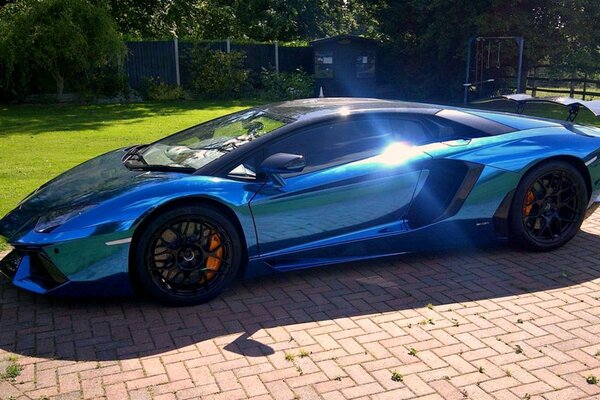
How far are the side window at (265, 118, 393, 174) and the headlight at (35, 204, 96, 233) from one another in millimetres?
1311

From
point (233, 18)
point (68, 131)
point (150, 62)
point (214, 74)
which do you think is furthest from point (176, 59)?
point (233, 18)

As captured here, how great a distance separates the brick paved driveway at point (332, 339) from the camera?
10.1 ft

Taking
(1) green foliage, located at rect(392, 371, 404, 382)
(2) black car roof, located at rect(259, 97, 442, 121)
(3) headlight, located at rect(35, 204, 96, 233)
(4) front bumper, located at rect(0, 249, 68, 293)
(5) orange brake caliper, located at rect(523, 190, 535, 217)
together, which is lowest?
(1) green foliage, located at rect(392, 371, 404, 382)

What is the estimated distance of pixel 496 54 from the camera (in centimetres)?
2066

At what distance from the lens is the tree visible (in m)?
16.9

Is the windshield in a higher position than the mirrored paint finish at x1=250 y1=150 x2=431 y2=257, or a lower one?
higher

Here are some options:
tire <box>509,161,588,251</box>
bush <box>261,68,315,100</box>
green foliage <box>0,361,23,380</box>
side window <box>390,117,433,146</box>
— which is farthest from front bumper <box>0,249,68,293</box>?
A: bush <box>261,68,315,100</box>

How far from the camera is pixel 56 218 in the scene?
3.92 metres

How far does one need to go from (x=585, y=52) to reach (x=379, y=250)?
62.4 ft

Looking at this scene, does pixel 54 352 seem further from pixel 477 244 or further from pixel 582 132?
pixel 582 132

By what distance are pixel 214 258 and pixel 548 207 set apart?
2.84 metres

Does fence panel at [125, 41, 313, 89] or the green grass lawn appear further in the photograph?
fence panel at [125, 41, 313, 89]

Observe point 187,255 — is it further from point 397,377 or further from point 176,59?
point 176,59

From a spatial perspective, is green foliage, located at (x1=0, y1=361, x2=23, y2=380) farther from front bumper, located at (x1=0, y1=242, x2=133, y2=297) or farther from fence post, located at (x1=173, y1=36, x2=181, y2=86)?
fence post, located at (x1=173, y1=36, x2=181, y2=86)
